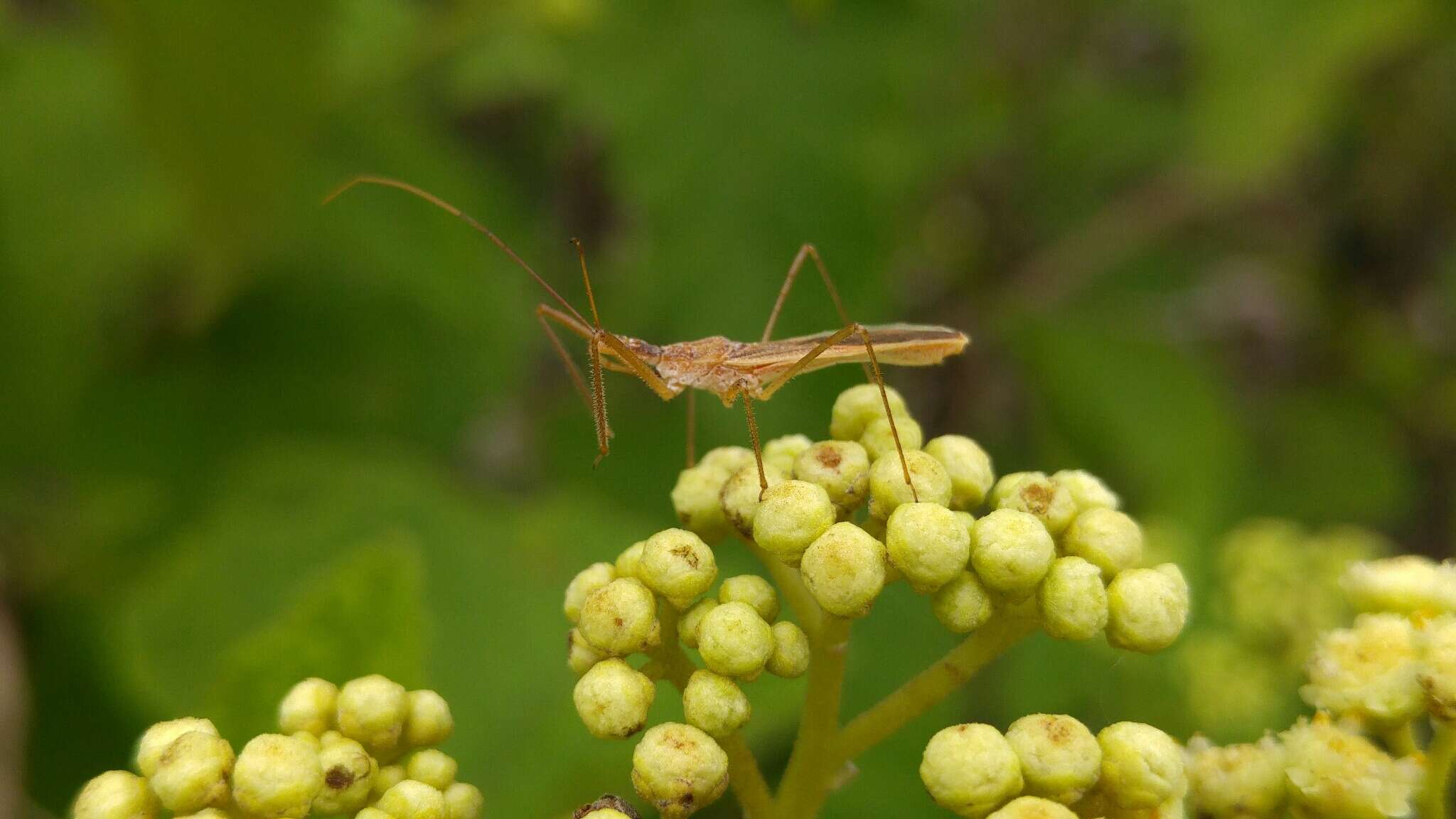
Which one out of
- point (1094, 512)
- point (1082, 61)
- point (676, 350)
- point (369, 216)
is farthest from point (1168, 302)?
point (1094, 512)

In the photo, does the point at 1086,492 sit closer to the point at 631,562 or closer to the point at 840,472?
the point at 840,472

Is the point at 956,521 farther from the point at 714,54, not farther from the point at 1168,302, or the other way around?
the point at 1168,302

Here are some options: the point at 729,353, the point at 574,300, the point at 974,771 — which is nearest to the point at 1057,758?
the point at 974,771

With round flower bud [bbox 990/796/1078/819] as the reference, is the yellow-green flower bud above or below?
above

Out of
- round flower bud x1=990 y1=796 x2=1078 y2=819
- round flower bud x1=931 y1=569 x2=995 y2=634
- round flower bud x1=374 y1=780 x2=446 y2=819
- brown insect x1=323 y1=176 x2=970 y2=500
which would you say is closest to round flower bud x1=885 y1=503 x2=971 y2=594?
round flower bud x1=931 y1=569 x2=995 y2=634

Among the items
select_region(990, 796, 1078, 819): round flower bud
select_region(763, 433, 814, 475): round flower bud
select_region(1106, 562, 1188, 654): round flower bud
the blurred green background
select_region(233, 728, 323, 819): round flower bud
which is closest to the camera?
select_region(990, 796, 1078, 819): round flower bud

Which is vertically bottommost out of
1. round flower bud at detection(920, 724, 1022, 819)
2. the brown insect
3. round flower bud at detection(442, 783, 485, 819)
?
round flower bud at detection(442, 783, 485, 819)

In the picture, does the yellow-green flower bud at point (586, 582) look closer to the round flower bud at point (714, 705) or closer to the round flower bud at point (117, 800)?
the round flower bud at point (714, 705)

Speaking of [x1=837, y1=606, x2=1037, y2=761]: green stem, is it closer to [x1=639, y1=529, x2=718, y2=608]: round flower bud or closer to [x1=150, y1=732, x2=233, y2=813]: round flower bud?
[x1=639, y1=529, x2=718, y2=608]: round flower bud

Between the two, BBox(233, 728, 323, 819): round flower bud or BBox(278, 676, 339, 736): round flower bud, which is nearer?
BBox(233, 728, 323, 819): round flower bud
